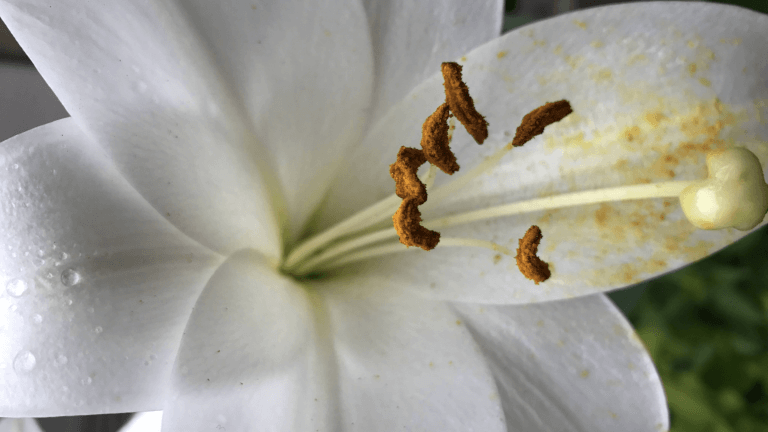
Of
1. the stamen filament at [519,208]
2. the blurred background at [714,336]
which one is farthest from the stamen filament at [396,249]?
the blurred background at [714,336]

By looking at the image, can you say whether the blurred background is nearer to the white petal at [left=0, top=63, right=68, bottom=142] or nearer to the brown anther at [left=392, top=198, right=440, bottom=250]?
the brown anther at [left=392, top=198, right=440, bottom=250]

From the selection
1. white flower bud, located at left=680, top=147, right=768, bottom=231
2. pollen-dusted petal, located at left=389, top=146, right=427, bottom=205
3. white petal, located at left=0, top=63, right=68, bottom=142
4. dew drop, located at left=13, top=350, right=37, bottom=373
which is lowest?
white flower bud, located at left=680, top=147, right=768, bottom=231

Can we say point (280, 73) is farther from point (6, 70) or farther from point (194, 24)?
point (6, 70)

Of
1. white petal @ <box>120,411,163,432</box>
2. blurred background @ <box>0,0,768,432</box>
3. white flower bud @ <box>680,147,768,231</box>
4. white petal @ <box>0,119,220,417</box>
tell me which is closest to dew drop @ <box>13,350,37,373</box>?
white petal @ <box>0,119,220,417</box>

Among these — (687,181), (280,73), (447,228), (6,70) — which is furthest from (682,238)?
(6,70)

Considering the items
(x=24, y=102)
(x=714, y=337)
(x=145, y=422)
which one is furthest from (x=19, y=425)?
(x=714, y=337)

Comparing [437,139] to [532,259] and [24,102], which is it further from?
[24,102]
